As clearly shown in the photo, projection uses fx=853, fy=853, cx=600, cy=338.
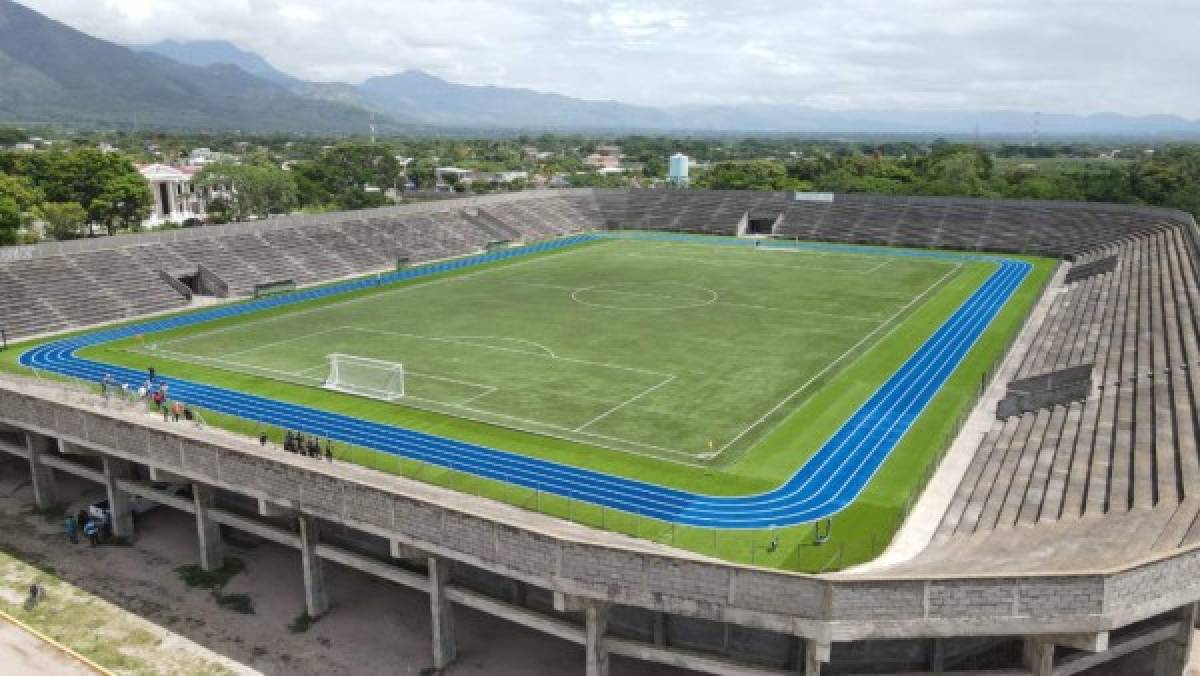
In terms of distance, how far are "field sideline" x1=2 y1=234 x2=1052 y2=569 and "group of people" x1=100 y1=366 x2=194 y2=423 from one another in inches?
159

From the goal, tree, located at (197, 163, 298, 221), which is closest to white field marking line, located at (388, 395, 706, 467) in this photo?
the goal

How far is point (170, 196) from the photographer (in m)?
95.1

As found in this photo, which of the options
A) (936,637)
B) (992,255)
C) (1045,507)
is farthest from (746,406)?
(992,255)

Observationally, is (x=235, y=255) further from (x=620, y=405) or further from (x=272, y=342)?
(x=620, y=405)

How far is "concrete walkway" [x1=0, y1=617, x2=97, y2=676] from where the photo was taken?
17.1 m

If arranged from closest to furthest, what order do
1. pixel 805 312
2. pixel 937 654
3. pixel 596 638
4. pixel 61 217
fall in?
pixel 937 654, pixel 596 638, pixel 805 312, pixel 61 217

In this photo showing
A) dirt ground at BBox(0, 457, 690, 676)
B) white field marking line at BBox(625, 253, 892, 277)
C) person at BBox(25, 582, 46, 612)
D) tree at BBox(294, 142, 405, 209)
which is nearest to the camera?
dirt ground at BBox(0, 457, 690, 676)

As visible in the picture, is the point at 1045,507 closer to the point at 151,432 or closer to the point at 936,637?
the point at 936,637

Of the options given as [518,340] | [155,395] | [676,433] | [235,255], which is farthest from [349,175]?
[676,433]

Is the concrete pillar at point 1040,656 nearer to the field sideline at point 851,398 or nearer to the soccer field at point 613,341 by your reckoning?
the field sideline at point 851,398

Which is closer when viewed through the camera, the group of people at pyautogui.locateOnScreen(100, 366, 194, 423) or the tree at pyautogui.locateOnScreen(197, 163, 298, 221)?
the group of people at pyautogui.locateOnScreen(100, 366, 194, 423)

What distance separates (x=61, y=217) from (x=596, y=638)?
68385 mm

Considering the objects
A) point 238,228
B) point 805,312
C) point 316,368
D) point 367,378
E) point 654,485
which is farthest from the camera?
point 238,228

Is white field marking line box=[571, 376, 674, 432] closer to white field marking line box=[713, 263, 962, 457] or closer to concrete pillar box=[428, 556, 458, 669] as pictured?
white field marking line box=[713, 263, 962, 457]
